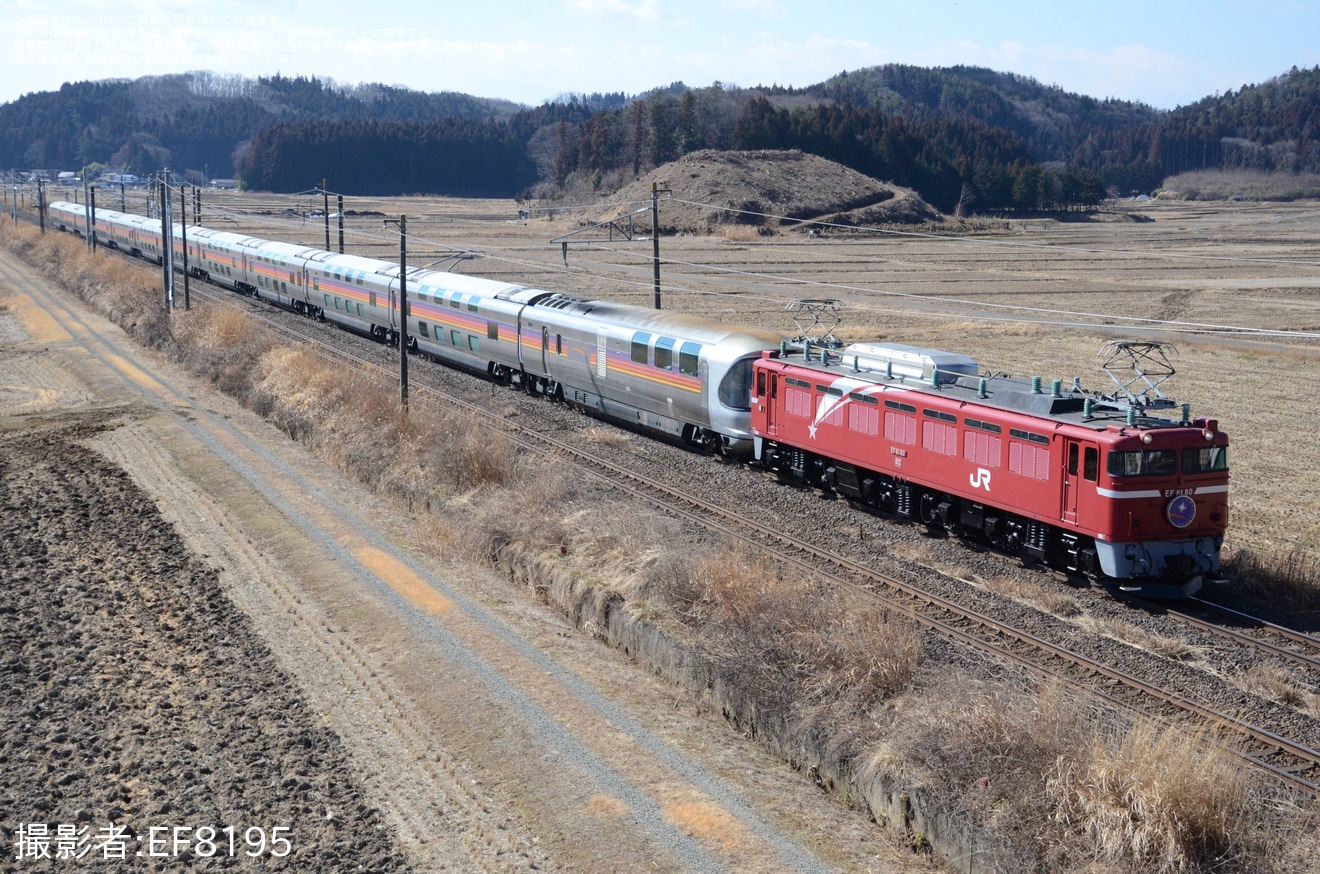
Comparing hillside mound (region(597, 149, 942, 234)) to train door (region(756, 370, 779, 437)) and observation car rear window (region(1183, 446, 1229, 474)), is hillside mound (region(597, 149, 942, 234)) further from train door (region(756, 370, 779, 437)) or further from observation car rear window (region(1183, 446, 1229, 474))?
observation car rear window (region(1183, 446, 1229, 474))

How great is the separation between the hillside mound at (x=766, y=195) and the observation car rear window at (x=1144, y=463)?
94.0m

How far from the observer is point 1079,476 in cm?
1891

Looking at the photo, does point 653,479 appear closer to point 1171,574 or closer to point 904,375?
point 904,375

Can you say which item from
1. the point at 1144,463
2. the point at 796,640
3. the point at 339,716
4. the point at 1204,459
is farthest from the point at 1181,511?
the point at 339,716

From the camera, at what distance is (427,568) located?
69.2 ft

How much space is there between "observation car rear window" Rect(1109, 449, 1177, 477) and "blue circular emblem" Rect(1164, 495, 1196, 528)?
46 centimetres

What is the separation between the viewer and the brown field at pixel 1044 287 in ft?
109

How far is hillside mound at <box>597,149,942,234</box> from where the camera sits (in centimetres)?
11781

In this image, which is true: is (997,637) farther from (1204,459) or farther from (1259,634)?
(1204,459)

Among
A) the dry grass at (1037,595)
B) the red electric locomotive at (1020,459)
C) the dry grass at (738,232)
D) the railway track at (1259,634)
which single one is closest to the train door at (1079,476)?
the red electric locomotive at (1020,459)

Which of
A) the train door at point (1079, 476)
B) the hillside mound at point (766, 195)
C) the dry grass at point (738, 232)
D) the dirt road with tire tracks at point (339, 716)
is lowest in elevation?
the dirt road with tire tracks at point (339, 716)

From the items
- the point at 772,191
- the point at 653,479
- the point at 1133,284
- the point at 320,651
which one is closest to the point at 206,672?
the point at 320,651

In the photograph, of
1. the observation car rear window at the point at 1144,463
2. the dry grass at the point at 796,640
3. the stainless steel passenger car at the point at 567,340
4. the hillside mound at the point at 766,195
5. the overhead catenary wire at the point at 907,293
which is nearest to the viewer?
the dry grass at the point at 796,640

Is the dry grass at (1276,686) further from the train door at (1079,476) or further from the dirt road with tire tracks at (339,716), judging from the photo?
the dirt road with tire tracks at (339,716)
